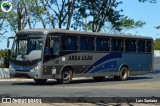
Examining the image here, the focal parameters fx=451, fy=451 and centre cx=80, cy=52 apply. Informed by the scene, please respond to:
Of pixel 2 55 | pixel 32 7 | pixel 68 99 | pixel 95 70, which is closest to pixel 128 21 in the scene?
pixel 32 7

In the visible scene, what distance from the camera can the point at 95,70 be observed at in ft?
90.1

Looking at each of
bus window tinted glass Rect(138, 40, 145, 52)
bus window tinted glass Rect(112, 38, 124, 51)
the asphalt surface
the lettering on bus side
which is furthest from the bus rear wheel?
the asphalt surface

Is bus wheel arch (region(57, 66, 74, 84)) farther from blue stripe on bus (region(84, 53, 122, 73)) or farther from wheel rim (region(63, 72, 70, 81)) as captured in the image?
blue stripe on bus (region(84, 53, 122, 73))

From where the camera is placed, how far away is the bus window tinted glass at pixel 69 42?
24891 mm

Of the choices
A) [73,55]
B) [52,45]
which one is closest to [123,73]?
[73,55]

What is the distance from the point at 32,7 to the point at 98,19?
7.45 meters

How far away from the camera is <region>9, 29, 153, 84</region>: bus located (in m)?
23.9

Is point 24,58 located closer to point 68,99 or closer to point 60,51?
point 60,51

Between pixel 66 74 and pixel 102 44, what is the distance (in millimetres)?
3624

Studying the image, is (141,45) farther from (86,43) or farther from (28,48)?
(28,48)

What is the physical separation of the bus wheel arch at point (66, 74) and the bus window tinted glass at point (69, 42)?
1.14 m

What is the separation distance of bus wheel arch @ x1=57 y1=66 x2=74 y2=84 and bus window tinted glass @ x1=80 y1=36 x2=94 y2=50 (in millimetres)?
1554

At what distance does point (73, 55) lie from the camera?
25594 millimetres

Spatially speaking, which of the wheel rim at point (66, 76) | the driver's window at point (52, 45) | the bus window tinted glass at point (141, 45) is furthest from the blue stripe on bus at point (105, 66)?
the driver's window at point (52, 45)
